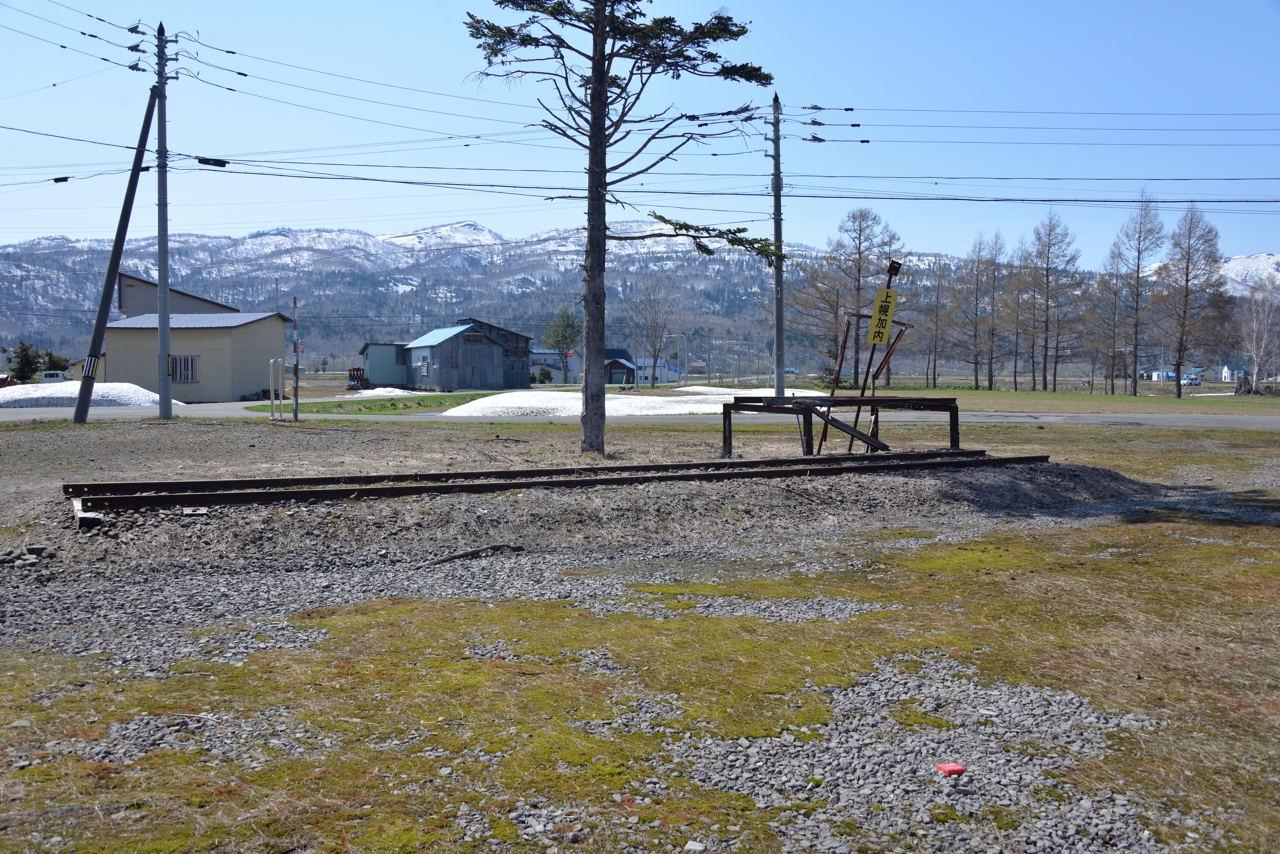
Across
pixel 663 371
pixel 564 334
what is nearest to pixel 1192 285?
pixel 564 334

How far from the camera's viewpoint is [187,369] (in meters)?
47.1

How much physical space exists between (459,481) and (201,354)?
41.6m

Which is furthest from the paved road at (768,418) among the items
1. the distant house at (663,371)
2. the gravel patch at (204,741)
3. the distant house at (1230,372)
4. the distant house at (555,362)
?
the distant house at (1230,372)

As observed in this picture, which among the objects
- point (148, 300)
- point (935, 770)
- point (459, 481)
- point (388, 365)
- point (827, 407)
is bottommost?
point (935, 770)

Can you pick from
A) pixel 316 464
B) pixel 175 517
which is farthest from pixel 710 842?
pixel 316 464

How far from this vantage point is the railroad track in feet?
29.8

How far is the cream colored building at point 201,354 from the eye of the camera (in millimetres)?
46938

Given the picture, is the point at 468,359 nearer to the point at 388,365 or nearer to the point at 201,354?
the point at 388,365

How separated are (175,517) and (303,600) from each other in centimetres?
255

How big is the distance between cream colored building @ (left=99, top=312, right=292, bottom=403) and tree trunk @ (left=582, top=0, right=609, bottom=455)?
36.8 m

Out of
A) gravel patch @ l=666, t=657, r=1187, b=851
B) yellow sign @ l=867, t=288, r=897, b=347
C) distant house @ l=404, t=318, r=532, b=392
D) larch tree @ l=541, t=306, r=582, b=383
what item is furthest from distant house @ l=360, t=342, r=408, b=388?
gravel patch @ l=666, t=657, r=1187, b=851

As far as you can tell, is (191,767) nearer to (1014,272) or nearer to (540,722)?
(540,722)

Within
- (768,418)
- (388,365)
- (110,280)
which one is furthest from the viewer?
(388,365)

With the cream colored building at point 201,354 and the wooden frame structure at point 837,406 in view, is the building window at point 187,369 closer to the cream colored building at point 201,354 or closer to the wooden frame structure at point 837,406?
the cream colored building at point 201,354
